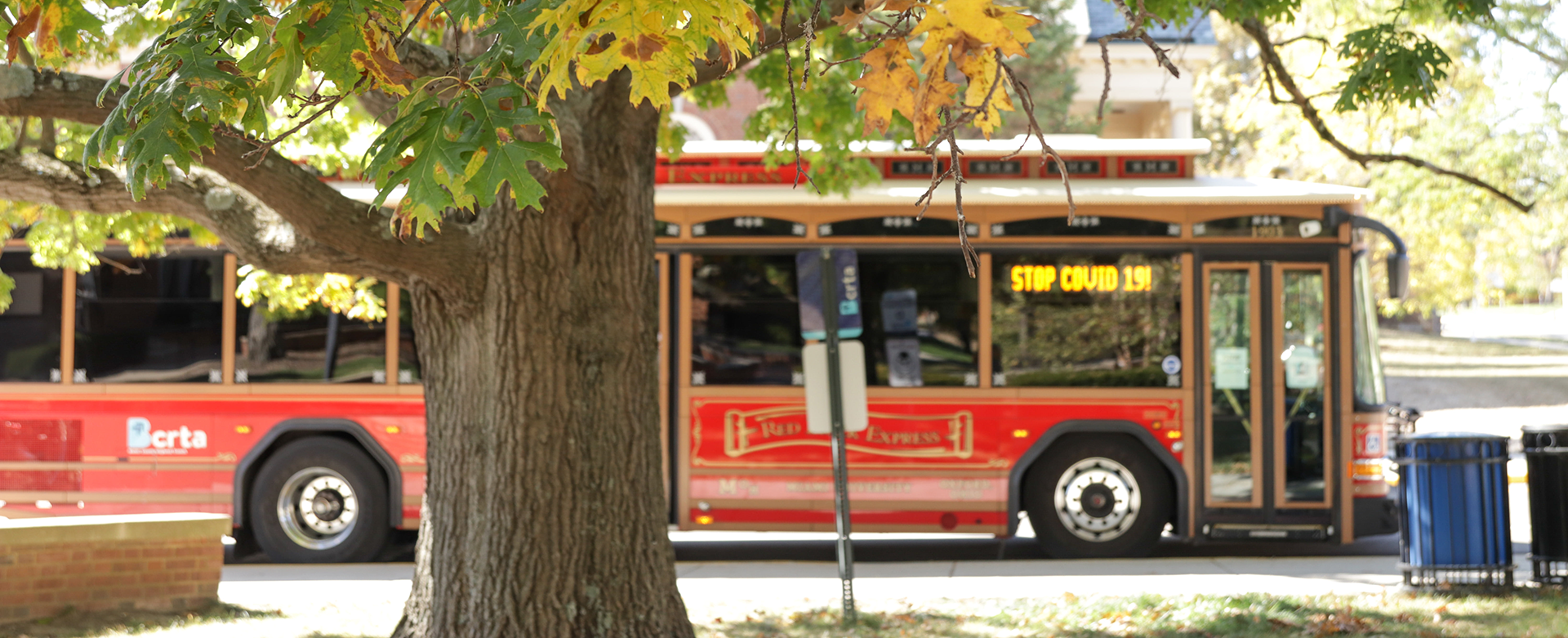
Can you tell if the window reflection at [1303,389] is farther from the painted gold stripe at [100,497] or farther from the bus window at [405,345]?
the painted gold stripe at [100,497]

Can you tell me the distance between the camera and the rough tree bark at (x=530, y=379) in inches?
216

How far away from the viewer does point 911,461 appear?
950 centimetres

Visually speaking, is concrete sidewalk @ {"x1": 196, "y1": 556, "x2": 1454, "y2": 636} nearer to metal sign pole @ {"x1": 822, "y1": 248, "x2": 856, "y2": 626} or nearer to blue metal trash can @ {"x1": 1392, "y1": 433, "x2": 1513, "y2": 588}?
blue metal trash can @ {"x1": 1392, "y1": 433, "x2": 1513, "y2": 588}

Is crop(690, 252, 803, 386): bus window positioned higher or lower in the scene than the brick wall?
higher

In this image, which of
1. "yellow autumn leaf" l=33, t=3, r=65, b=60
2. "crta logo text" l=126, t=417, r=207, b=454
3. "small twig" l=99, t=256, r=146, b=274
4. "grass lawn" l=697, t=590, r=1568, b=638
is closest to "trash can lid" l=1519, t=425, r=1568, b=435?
"grass lawn" l=697, t=590, r=1568, b=638

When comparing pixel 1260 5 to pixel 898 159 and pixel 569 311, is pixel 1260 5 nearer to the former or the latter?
pixel 898 159

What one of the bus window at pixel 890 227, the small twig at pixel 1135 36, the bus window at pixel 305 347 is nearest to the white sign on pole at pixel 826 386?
the bus window at pixel 890 227

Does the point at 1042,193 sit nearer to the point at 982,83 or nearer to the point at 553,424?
the point at 553,424

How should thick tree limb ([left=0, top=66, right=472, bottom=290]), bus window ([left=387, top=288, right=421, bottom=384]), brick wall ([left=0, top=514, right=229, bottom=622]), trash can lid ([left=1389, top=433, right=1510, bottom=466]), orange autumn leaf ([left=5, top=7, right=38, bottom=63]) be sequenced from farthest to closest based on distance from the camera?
bus window ([left=387, top=288, right=421, bottom=384]) → trash can lid ([left=1389, top=433, right=1510, bottom=466]) → brick wall ([left=0, top=514, right=229, bottom=622]) → thick tree limb ([left=0, top=66, right=472, bottom=290]) → orange autumn leaf ([left=5, top=7, right=38, bottom=63])

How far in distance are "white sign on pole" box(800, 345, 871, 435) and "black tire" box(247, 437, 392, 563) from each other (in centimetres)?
402

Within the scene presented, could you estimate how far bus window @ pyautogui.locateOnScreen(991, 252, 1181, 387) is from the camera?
31.2 ft

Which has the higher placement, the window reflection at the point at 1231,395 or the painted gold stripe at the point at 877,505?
the window reflection at the point at 1231,395

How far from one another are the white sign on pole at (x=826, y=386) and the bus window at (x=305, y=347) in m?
3.92

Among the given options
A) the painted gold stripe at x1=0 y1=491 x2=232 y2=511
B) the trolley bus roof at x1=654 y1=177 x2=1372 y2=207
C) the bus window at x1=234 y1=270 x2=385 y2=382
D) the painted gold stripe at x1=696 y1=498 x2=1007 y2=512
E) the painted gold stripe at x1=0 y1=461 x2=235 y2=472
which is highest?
the trolley bus roof at x1=654 y1=177 x2=1372 y2=207
